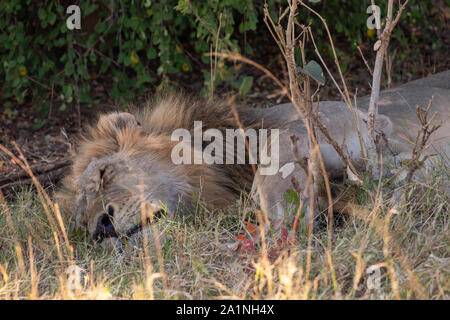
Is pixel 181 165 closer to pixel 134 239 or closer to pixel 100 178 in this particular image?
pixel 100 178

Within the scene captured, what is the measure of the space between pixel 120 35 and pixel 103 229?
2388mm

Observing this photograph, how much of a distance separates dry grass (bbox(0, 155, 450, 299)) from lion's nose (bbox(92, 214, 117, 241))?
5cm

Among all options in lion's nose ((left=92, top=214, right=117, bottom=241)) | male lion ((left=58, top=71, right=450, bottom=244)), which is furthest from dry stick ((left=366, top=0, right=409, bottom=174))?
lion's nose ((left=92, top=214, right=117, bottom=241))

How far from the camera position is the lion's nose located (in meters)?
3.05

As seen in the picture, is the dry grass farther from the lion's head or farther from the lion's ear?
the lion's ear

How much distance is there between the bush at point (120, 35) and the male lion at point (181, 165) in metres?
1.01

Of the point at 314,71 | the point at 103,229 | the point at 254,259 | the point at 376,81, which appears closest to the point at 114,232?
the point at 103,229

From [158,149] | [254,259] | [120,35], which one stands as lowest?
[254,259]

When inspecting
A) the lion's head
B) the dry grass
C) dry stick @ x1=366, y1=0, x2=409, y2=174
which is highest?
dry stick @ x1=366, y1=0, x2=409, y2=174

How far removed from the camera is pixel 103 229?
305cm

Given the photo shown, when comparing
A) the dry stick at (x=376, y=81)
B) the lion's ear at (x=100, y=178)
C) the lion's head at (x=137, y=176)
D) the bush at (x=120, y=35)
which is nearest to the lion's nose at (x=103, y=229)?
the lion's head at (x=137, y=176)

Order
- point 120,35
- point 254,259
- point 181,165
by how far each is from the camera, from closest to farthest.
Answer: point 254,259, point 181,165, point 120,35

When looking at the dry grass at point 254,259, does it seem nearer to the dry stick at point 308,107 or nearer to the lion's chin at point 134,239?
the lion's chin at point 134,239
